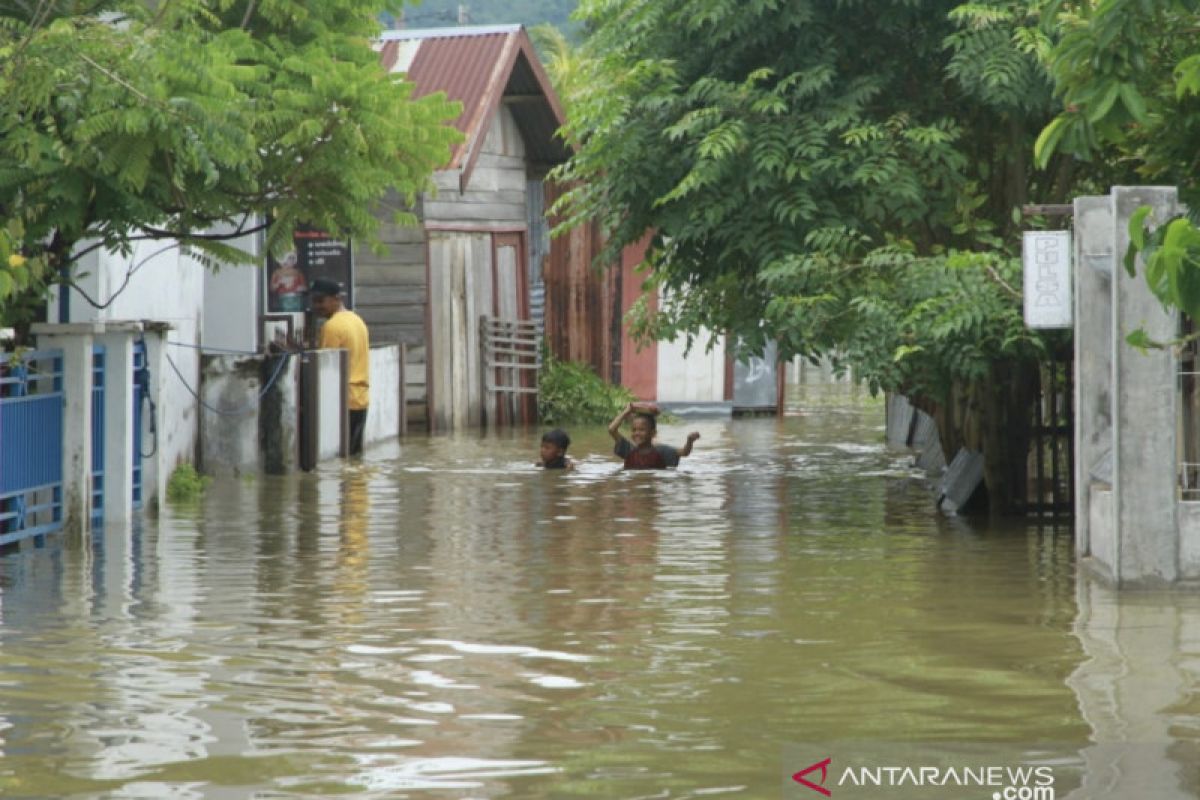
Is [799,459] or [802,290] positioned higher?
[802,290]

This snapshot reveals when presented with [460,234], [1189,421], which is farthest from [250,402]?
[1189,421]

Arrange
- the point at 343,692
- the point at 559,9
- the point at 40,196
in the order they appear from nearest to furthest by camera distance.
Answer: the point at 343,692, the point at 40,196, the point at 559,9

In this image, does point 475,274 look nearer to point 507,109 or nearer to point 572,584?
point 507,109

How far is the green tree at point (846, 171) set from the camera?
15.7m

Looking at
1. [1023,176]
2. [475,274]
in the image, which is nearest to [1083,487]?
[1023,176]

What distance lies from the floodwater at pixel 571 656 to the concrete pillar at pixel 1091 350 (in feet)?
1.87

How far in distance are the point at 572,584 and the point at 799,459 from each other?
10881 millimetres

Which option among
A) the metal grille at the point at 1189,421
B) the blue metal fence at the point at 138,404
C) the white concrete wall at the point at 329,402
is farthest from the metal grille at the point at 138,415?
the metal grille at the point at 1189,421

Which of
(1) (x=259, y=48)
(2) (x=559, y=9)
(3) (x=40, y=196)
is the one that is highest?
(2) (x=559, y=9)

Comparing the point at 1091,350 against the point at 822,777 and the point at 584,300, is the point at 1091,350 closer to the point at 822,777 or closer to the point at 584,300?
the point at 822,777

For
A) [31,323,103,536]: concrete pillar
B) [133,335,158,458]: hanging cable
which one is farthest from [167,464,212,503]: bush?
[31,323,103,536]: concrete pillar

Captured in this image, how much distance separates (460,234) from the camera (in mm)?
29344

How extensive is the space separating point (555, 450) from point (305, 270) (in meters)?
6.67

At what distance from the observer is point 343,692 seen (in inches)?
349
